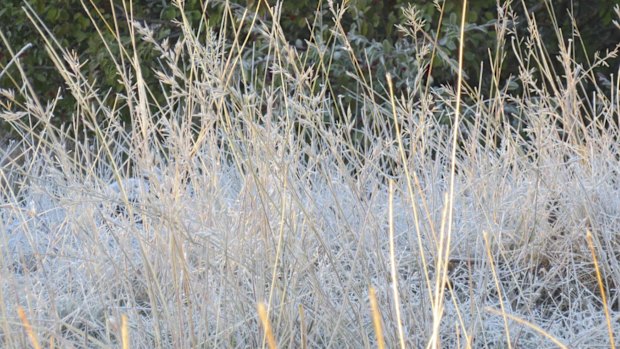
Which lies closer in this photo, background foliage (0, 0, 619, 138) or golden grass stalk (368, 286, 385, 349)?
golden grass stalk (368, 286, 385, 349)

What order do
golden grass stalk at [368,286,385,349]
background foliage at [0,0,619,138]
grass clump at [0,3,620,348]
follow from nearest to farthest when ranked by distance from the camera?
1. golden grass stalk at [368,286,385,349]
2. grass clump at [0,3,620,348]
3. background foliage at [0,0,619,138]

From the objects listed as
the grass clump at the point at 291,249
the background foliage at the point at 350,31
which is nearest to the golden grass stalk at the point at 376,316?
the grass clump at the point at 291,249

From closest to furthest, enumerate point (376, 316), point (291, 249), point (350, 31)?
1. point (376, 316)
2. point (291, 249)
3. point (350, 31)

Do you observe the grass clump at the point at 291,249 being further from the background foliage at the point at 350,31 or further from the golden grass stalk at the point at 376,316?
the background foliage at the point at 350,31

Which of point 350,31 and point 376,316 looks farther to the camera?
point 350,31

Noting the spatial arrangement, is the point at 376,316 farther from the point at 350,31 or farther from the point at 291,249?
the point at 350,31

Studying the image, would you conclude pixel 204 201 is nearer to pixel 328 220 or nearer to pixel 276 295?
pixel 328 220

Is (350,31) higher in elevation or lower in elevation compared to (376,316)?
lower

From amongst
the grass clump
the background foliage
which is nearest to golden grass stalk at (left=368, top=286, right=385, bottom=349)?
the grass clump

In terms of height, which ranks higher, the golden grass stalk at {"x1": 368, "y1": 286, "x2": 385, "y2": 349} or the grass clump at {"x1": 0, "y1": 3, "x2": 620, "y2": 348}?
the golden grass stalk at {"x1": 368, "y1": 286, "x2": 385, "y2": 349}

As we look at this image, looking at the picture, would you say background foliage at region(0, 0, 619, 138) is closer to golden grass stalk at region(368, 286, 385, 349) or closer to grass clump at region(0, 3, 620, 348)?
grass clump at region(0, 3, 620, 348)

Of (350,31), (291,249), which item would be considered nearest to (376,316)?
(291,249)

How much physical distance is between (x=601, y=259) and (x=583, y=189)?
210 mm

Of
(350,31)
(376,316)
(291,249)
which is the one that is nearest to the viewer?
(376,316)
